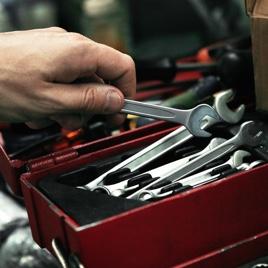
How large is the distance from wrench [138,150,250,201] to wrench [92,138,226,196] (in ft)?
0.08

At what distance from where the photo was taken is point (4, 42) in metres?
0.56

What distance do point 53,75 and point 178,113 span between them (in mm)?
135

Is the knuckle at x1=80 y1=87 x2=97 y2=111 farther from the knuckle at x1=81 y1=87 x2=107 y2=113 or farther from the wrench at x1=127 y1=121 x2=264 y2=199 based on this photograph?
the wrench at x1=127 y1=121 x2=264 y2=199

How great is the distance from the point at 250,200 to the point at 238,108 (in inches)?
5.3

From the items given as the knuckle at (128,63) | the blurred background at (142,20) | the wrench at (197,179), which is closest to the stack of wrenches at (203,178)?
the wrench at (197,179)

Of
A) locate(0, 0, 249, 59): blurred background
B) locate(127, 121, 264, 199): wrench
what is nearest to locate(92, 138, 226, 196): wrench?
locate(127, 121, 264, 199): wrench

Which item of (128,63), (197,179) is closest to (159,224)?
(197,179)

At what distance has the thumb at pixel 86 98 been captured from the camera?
0.55 meters

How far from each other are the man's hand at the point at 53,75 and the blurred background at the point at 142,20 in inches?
26.0

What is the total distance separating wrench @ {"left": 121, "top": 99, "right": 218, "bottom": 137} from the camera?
0.58 meters

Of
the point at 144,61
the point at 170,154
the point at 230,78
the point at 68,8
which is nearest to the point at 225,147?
the point at 170,154

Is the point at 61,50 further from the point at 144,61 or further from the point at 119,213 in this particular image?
the point at 144,61

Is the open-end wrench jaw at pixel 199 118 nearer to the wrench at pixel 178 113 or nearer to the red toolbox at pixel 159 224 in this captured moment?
the wrench at pixel 178 113

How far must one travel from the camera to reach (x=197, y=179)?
1.81 feet
